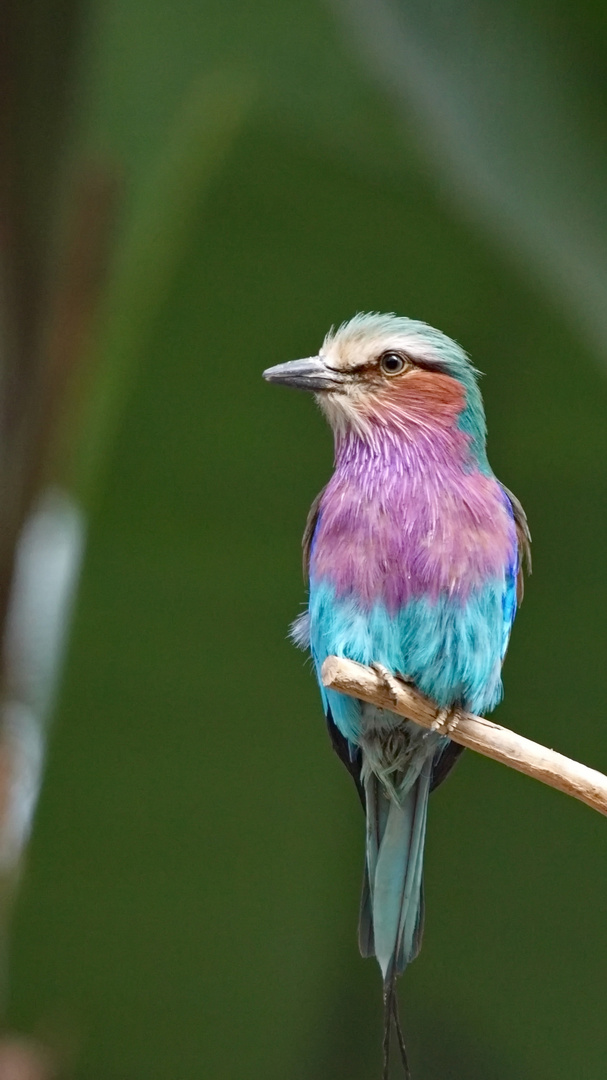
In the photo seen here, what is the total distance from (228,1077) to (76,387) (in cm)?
156

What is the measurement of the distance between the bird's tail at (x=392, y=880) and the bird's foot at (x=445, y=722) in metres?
0.15

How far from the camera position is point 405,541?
120 cm

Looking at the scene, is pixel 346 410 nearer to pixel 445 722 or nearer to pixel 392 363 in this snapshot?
pixel 392 363

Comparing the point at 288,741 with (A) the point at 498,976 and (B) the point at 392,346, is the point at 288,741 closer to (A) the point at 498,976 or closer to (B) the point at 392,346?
→ (A) the point at 498,976

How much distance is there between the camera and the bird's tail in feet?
3.91

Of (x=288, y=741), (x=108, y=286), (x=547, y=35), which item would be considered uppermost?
(x=547, y=35)

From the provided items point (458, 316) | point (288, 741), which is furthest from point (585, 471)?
point (288, 741)

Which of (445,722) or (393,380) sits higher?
(393,380)

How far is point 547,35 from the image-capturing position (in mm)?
1257

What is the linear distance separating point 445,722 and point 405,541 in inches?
7.1

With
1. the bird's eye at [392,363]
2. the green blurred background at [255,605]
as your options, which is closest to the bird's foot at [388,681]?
the bird's eye at [392,363]

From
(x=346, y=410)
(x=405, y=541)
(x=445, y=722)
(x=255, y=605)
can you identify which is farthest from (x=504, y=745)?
(x=255, y=605)

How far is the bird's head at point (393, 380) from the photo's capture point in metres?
1.24

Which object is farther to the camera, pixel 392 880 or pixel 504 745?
pixel 392 880
